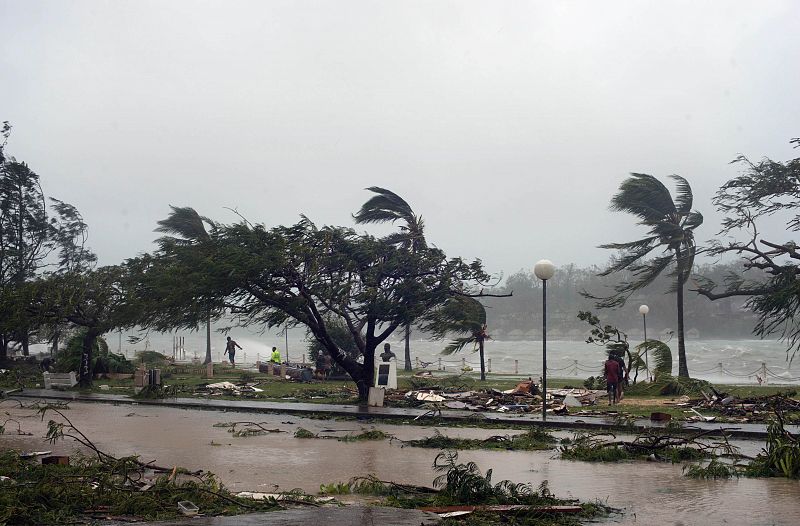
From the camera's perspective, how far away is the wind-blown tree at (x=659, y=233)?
34594 mm

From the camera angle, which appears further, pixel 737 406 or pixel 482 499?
pixel 737 406

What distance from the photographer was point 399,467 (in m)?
12.1

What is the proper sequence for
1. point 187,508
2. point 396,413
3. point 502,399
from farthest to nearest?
point 502,399
point 396,413
point 187,508

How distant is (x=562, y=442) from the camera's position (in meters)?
15.5

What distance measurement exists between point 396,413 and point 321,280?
5.59 meters

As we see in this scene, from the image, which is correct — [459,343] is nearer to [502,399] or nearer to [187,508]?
[502,399]

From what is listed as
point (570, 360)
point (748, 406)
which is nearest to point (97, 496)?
point (748, 406)

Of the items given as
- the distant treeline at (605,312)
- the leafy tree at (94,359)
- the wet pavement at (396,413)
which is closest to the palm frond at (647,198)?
the wet pavement at (396,413)

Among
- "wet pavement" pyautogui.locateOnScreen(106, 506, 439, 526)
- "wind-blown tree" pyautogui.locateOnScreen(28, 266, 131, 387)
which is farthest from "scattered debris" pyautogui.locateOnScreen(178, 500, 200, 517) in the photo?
"wind-blown tree" pyautogui.locateOnScreen(28, 266, 131, 387)

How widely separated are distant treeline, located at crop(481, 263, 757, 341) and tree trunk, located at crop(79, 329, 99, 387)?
262ft

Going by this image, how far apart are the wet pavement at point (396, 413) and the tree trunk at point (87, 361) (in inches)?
135

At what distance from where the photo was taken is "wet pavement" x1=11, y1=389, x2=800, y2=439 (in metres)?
16.9

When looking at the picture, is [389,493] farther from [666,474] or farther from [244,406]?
[244,406]

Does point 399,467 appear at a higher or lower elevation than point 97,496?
lower
